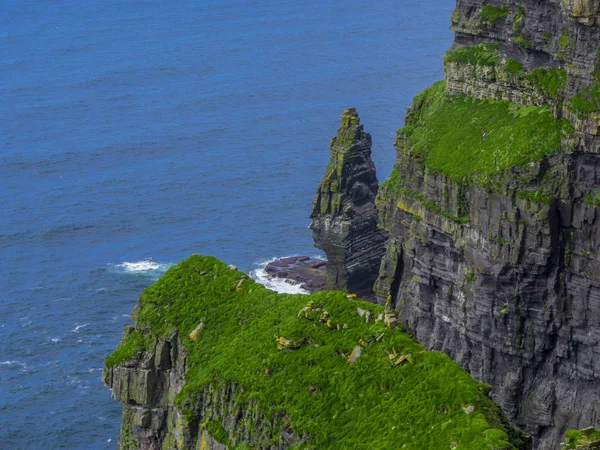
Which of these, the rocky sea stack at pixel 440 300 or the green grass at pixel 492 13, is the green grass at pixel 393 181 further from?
the green grass at pixel 492 13

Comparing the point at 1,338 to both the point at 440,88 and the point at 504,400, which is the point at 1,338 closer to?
the point at 440,88

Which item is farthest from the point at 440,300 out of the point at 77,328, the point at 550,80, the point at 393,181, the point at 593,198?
the point at 77,328

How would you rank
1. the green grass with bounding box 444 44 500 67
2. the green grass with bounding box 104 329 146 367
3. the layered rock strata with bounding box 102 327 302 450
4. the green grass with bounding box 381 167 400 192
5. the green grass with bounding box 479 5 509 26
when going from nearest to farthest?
the layered rock strata with bounding box 102 327 302 450
the green grass with bounding box 104 329 146 367
the green grass with bounding box 479 5 509 26
the green grass with bounding box 444 44 500 67
the green grass with bounding box 381 167 400 192

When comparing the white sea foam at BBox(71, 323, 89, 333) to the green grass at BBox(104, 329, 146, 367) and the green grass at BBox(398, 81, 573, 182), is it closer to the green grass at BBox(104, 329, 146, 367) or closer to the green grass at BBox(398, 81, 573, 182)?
the green grass at BBox(398, 81, 573, 182)

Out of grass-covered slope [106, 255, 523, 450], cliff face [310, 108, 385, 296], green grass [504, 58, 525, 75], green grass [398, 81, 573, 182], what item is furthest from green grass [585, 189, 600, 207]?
cliff face [310, 108, 385, 296]

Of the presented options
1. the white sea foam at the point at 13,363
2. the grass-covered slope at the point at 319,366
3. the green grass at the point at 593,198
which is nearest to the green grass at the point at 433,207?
the green grass at the point at 593,198
